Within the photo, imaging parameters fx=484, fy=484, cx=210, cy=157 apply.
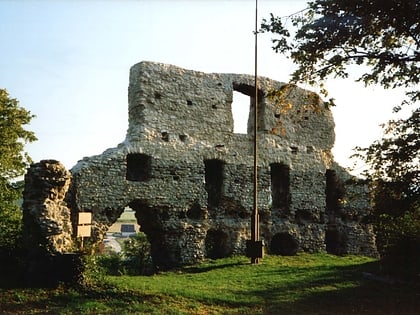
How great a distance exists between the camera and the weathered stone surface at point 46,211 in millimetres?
9812

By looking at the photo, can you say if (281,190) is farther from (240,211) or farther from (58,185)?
(58,185)

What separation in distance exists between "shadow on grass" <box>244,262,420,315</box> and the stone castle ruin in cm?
227

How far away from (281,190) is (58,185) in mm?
10170

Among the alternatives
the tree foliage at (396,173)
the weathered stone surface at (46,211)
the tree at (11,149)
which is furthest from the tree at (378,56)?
the tree at (11,149)

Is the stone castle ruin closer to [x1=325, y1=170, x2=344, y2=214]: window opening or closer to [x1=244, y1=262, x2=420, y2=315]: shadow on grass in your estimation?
[x1=325, y1=170, x2=344, y2=214]: window opening

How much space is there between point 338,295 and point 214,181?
7417mm

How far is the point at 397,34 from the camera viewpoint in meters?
9.68

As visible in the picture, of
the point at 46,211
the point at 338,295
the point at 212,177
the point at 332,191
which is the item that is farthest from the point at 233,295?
the point at 332,191

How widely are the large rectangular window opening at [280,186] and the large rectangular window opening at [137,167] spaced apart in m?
5.52

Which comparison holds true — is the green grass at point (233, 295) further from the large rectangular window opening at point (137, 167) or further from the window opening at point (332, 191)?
the window opening at point (332, 191)

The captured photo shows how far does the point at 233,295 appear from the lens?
10078 millimetres

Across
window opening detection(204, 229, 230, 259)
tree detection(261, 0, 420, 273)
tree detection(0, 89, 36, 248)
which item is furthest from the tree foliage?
tree detection(0, 89, 36, 248)

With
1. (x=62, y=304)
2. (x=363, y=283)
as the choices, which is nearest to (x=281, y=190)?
(x=363, y=283)

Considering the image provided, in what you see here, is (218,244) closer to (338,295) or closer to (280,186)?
(280,186)
